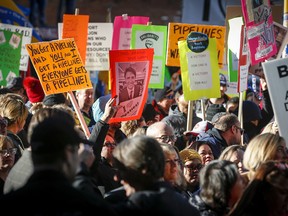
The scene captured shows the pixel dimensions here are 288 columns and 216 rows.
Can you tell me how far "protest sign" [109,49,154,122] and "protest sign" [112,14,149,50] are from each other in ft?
11.2

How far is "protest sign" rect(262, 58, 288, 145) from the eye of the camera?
637 cm

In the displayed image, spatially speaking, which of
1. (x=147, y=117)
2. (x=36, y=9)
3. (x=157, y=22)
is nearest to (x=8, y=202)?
(x=147, y=117)

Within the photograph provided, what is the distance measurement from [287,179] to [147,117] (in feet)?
19.6

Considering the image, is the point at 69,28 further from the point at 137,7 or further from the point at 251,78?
the point at 137,7

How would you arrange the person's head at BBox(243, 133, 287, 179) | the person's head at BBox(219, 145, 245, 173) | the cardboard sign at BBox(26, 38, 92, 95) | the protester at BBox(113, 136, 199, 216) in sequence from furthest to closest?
the cardboard sign at BBox(26, 38, 92, 95), the person's head at BBox(219, 145, 245, 173), the person's head at BBox(243, 133, 287, 179), the protester at BBox(113, 136, 199, 216)

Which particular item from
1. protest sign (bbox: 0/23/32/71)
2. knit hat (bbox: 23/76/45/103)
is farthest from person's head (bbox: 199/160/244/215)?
protest sign (bbox: 0/23/32/71)

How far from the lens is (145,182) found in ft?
15.8

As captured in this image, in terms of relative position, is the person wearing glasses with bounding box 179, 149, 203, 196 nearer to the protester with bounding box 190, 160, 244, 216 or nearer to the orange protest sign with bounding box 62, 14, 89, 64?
the protester with bounding box 190, 160, 244, 216

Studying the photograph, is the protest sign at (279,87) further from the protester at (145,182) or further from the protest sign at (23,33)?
the protest sign at (23,33)

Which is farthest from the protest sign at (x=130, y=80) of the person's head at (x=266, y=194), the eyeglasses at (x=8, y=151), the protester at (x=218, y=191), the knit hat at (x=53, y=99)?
the person's head at (x=266, y=194)

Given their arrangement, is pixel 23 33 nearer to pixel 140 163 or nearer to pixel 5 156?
pixel 5 156

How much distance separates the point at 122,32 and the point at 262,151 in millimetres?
6807

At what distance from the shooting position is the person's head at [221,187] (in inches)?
208

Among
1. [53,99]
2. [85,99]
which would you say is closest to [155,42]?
[85,99]
